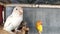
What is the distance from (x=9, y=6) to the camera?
5.04 ft

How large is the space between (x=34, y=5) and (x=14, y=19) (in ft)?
0.88

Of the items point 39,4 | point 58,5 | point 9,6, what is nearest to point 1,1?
point 9,6

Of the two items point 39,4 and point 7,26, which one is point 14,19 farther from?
point 39,4

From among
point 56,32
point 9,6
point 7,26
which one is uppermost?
point 9,6

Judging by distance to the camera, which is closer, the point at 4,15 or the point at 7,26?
the point at 7,26

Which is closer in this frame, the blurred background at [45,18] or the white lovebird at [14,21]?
the white lovebird at [14,21]

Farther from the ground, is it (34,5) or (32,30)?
(34,5)

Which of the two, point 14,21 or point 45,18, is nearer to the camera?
point 14,21

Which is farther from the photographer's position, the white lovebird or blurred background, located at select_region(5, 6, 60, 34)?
blurred background, located at select_region(5, 6, 60, 34)

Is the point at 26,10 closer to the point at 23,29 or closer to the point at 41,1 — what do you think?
the point at 41,1

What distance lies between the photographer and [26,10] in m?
1.54

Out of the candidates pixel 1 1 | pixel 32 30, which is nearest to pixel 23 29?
pixel 32 30

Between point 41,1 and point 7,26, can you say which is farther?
point 41,1

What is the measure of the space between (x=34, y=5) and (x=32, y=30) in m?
0.24
